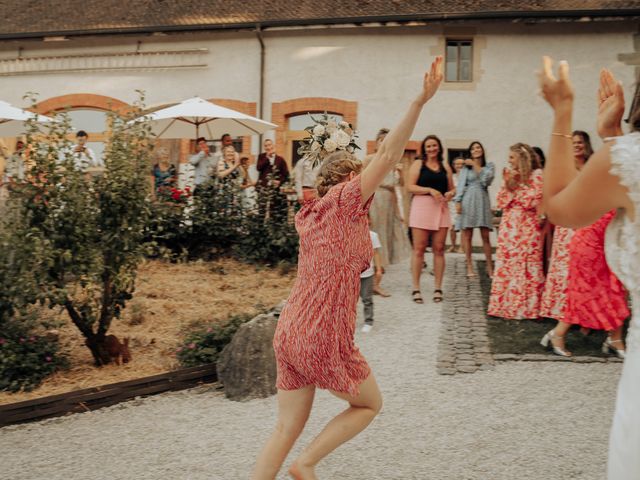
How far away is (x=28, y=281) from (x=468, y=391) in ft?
12.1

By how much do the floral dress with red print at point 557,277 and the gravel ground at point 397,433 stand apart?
1.44 m

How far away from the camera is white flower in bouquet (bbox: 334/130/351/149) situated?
14.0 ft

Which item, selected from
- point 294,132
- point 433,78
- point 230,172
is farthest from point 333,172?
point 294,132

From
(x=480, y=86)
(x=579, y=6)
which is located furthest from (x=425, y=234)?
(x=579, y=6)

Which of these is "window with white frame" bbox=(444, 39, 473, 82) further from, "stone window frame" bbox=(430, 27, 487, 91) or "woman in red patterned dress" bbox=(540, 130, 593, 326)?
"woman in red patterned dress" bbox=(540, 130, 593, 326)

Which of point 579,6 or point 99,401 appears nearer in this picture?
point 99,401

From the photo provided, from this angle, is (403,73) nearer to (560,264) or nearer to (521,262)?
(521,262)

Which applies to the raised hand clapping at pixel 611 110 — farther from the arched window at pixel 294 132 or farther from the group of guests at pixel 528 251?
the arched window at pixel 294 132

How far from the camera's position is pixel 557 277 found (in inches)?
309

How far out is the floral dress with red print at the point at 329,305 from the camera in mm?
3398

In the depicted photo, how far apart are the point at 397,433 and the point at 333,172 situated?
221 centimetres

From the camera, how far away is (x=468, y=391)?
5875 millimetres

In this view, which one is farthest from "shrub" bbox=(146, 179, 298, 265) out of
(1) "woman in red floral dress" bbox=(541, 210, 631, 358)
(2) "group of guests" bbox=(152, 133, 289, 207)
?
(1) "woman in red floral dress" bbox=(541, 210, 631, 358)

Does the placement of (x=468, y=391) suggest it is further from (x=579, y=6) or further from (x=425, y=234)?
(x=579, y=6)
